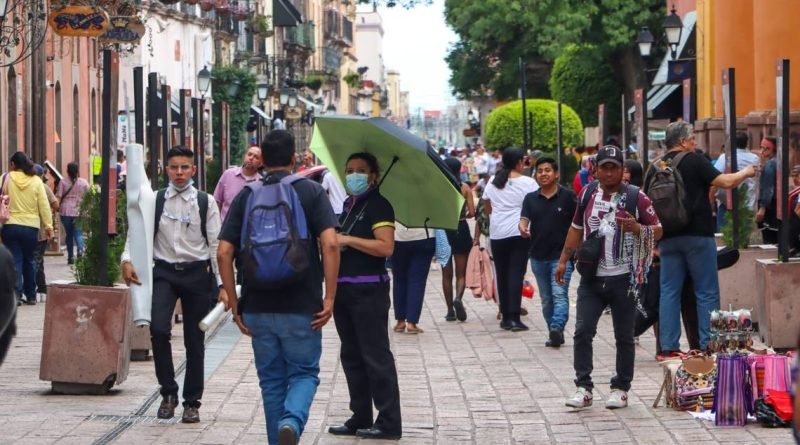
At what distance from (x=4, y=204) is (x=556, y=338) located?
22.5 feet

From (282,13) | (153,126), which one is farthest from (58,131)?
(282,13)

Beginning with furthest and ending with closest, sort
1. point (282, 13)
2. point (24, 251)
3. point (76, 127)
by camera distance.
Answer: point (282, 13)
point (76, 127)
point (24, 251)

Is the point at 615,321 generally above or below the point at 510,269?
below

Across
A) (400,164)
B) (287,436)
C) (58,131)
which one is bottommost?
(287,436)

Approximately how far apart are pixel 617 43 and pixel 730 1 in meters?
19.8

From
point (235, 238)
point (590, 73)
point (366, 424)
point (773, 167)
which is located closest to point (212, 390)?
point (366, 424)

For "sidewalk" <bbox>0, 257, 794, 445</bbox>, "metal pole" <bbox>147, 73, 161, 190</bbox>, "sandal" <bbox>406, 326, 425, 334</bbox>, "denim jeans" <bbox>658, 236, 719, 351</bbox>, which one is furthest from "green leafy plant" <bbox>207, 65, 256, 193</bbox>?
"denim jeans" <bbox>658, 236, 719, 351</bbox>

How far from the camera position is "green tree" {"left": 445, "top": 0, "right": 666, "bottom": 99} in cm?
4738

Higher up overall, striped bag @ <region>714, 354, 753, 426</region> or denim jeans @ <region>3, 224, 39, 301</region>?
denim jeans @ <region>3, 224, 39, 301</region>

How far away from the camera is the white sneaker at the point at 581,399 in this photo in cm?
1069

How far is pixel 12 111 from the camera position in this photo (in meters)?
29.8

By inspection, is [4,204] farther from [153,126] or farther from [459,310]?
[459,310]

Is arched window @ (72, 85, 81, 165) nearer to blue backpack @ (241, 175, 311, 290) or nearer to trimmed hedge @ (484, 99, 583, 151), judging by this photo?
trimmed hedge @ (484, 99, 583, 151)

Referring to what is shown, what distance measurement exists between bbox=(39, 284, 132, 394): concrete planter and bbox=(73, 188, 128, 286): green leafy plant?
0.54m
